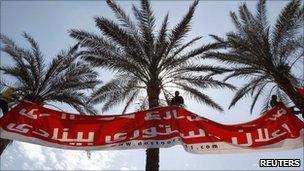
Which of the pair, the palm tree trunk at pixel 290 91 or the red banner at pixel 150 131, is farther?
the palm tree trunk at pixel 290 91

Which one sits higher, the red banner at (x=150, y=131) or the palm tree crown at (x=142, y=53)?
the palm tree crown at (x=142, y=53)

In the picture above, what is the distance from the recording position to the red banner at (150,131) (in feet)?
38.1

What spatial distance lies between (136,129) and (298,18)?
10.5 metres

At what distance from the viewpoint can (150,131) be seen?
12234mm

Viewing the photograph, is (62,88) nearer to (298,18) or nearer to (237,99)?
(237,99)

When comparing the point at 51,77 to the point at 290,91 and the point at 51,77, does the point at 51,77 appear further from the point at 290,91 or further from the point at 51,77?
the point at 290,91

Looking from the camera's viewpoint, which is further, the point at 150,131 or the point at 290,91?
the point at 290,91

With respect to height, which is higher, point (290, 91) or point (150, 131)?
point (290, 91)

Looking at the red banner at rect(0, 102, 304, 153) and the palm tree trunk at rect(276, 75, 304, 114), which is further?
the palm tree trunk at rect(276, 75, 304, 114)

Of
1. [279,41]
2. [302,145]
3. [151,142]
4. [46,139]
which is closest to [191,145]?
[151,142]

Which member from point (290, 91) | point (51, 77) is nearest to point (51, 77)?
point (51, 77)

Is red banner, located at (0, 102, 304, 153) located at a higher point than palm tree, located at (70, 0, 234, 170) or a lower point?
lower

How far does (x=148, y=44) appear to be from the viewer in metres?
17.9

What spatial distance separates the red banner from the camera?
11.6 meters
